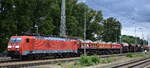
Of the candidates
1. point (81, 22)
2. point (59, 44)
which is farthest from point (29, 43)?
point (81, 22)

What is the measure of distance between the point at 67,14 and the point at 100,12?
30.9m

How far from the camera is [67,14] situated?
250 feet

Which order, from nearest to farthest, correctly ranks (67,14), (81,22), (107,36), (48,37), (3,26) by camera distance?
(48,37)
(3,26)
(67,14)
(81,22)
(107,36)

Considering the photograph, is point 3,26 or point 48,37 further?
point 3,26

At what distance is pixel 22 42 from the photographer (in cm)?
3347

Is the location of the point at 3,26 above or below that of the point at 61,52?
above

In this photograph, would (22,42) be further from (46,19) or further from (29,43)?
(46,19)

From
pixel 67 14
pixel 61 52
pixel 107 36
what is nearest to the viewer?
pixel 61 52

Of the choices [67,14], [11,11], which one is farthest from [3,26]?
[67,14]

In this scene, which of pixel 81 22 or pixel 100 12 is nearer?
pixel 81 22

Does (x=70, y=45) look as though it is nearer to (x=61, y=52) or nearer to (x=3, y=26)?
(x=61, y=52)

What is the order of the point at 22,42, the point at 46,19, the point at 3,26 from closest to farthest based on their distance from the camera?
the point at 22,42, the point at 3,26, the point at 46,19

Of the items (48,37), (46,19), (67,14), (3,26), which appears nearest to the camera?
(48,37)

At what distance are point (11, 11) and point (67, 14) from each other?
2564cm
